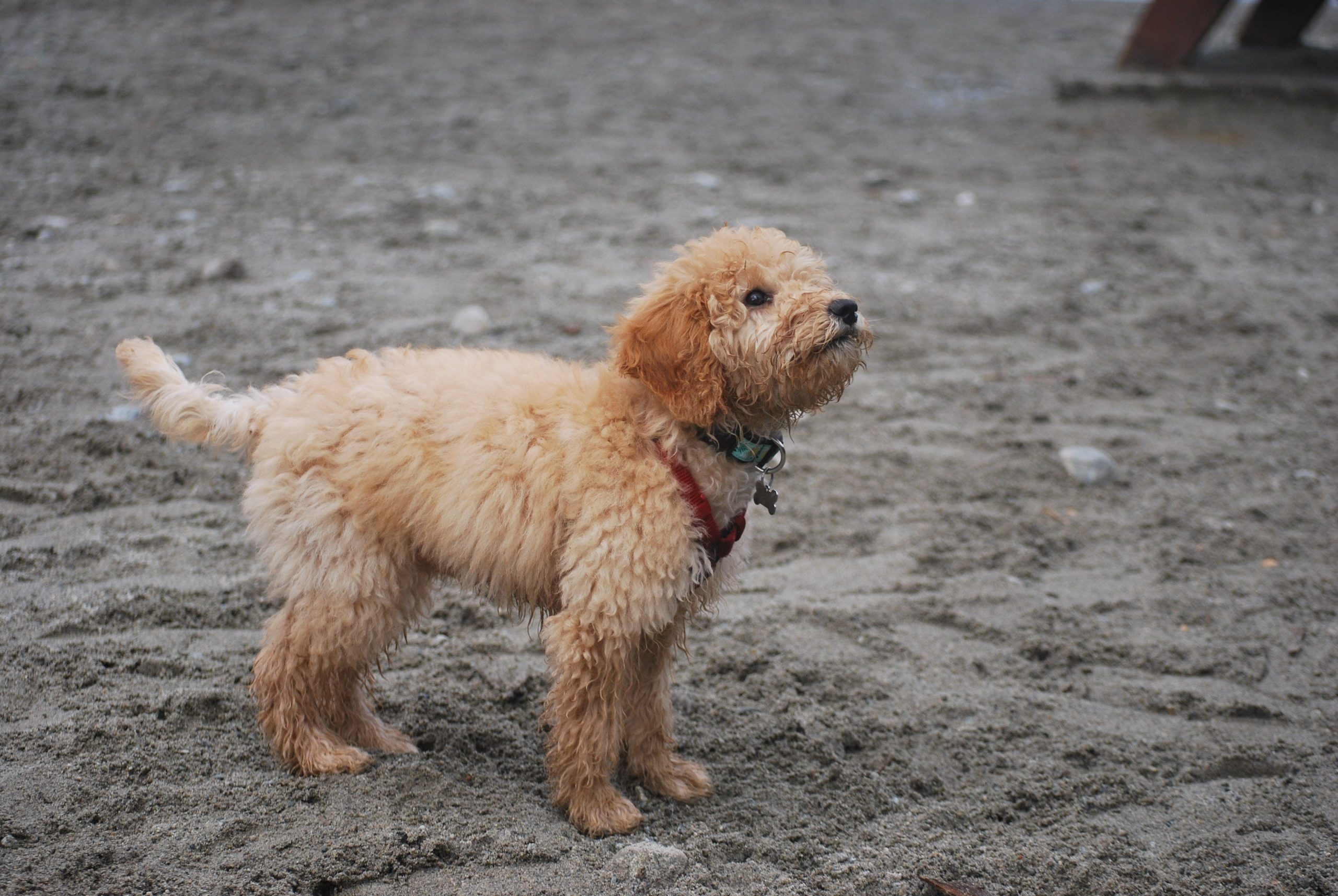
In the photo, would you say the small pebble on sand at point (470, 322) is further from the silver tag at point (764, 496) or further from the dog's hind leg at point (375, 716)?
the silver tag at point (764, 496)

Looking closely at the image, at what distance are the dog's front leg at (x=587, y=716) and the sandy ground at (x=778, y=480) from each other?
0.13 meters

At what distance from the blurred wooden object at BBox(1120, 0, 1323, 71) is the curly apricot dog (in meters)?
9.75

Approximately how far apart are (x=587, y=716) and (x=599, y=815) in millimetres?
346

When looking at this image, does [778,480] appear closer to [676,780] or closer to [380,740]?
[676,780]

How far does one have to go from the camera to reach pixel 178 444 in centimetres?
503

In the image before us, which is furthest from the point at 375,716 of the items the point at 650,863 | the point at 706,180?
the point at 706,180

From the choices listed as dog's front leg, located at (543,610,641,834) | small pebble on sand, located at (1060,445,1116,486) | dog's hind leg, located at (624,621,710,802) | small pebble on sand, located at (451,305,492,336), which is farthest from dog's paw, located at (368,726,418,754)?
small pebble on sand, located at (1060,445,1116,486)

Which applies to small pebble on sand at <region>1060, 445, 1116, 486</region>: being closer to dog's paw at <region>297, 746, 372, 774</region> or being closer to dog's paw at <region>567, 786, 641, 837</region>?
dog's paw at <region>567, 786, 641, 837</region>

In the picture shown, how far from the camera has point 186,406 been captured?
3439 millimetres

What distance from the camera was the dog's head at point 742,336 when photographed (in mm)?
3070

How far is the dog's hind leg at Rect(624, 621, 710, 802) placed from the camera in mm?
3529

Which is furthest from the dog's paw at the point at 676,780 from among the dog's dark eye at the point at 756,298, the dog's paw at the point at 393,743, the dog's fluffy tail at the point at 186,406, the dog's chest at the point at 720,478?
the dog's fluffy tail at the point at 186,406

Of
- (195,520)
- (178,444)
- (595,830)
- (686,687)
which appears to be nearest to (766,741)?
(686,687)

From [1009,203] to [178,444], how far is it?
678 centimetres
